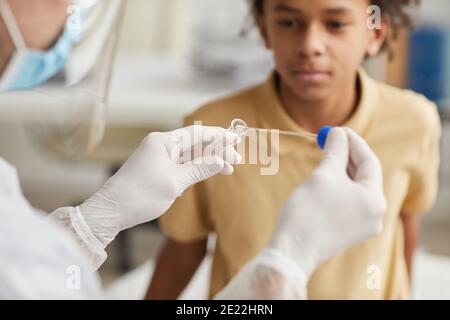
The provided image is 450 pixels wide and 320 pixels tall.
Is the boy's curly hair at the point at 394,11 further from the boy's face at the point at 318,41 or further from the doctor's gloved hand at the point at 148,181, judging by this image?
the doctor's gloved hand at the point at 148,181

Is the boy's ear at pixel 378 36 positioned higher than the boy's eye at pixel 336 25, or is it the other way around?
the boy's eye at pixel 336 25

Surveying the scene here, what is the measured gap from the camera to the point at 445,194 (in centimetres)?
200

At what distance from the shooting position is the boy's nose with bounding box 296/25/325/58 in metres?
0.65

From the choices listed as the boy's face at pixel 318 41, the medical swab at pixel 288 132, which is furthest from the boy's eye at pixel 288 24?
the medical swab at pixel 288 132

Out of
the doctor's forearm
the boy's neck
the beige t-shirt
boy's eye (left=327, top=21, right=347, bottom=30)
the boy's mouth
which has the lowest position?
the doctor's forearm

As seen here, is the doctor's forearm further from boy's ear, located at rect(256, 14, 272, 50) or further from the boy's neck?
boy's ear, located at rect(256, 14, 272, 50)

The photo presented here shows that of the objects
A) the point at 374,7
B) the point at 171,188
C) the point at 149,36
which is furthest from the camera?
the point at 149,36

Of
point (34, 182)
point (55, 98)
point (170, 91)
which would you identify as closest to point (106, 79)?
point (55, 98)

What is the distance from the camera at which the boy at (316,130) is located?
691 millimetres

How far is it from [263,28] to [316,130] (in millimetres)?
→ 128

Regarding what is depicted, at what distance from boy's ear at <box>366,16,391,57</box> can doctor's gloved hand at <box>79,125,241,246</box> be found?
24 cm

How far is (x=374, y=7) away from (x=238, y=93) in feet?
0.60

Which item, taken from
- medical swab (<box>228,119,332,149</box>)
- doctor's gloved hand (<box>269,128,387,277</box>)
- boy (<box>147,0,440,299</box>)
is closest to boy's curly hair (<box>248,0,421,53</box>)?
boy (<box>147,0,440,299</box>)

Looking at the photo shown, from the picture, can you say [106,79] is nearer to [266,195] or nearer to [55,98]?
[55,98]
